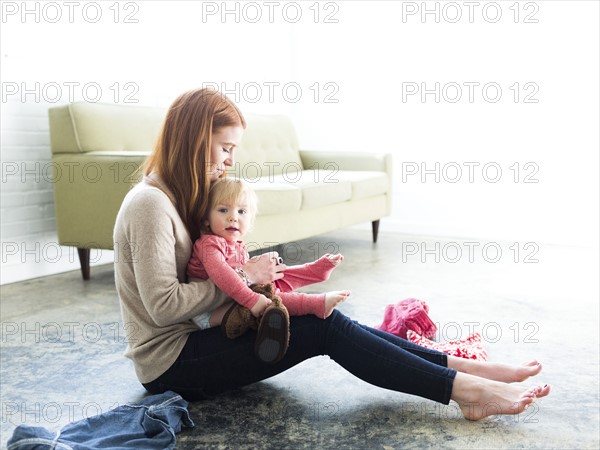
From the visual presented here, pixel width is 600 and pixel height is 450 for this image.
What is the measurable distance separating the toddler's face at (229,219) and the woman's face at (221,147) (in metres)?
0.10

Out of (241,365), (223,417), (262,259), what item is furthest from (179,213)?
(223,417)

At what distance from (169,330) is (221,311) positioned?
0.14m

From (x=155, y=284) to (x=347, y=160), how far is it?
3298mm

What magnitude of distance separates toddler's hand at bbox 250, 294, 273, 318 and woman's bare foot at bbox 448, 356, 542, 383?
0.56 meters

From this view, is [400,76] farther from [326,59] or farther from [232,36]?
[232,36]

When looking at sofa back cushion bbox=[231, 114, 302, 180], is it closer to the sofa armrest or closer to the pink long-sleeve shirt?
the sofa armrest

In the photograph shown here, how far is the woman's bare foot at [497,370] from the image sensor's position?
187 cm

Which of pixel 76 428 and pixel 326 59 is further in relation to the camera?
pixel 326 59

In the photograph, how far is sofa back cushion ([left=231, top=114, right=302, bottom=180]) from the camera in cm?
441

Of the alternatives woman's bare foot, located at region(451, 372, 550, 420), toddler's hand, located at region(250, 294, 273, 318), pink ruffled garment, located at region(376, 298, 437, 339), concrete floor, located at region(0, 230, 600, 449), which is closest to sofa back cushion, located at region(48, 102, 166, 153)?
concrete floor, located at region(0, 230, 600, 449)

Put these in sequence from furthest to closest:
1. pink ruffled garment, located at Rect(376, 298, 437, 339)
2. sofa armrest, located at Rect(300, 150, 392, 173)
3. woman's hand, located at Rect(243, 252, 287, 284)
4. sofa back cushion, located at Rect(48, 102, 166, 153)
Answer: sofa armrest, located at Rect(300, 150, 392, 173), sofa back cushion, located at Rect(48, 102, 166, 153), pink ruffled garment, located at Rect(376, 298, 437, 339), woman's hand, located at Rect(243, 252, 287, 284)

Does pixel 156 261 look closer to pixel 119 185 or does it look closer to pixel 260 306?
pixel 260 306

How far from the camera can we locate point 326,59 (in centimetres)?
566

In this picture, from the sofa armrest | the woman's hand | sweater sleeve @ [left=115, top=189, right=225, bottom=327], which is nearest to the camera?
sweater sleeve @ [left=115, top=189, right=225, bottom=327]
